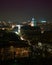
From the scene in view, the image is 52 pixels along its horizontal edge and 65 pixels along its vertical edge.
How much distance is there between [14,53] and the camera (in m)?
2.32

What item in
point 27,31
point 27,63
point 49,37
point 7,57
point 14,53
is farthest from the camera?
point 27,31

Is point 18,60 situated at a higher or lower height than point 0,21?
lower

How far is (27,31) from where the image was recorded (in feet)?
12.7

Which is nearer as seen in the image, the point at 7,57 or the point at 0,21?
the point at 7,57

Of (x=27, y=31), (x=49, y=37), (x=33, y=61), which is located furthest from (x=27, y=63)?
(x=27, y=31)

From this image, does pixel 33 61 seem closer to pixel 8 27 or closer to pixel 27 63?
pixel 27 63

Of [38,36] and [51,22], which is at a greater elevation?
[51,22]

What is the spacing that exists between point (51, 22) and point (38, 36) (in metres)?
0.71

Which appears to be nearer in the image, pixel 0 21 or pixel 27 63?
pixel 27 63

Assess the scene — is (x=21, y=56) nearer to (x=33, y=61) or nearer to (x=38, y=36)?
(x=33, y=61)

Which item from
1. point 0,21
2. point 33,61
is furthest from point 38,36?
point 33,61

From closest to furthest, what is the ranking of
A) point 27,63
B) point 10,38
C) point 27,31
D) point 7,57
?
1. point 27,63
2. point 7,57
3. point 10,38
4. point 27,31

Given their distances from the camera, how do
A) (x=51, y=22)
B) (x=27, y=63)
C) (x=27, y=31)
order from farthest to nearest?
(x=27, y=31)
(x=51, y=22)
(x=27, y=63)

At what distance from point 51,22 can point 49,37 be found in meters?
0.56
